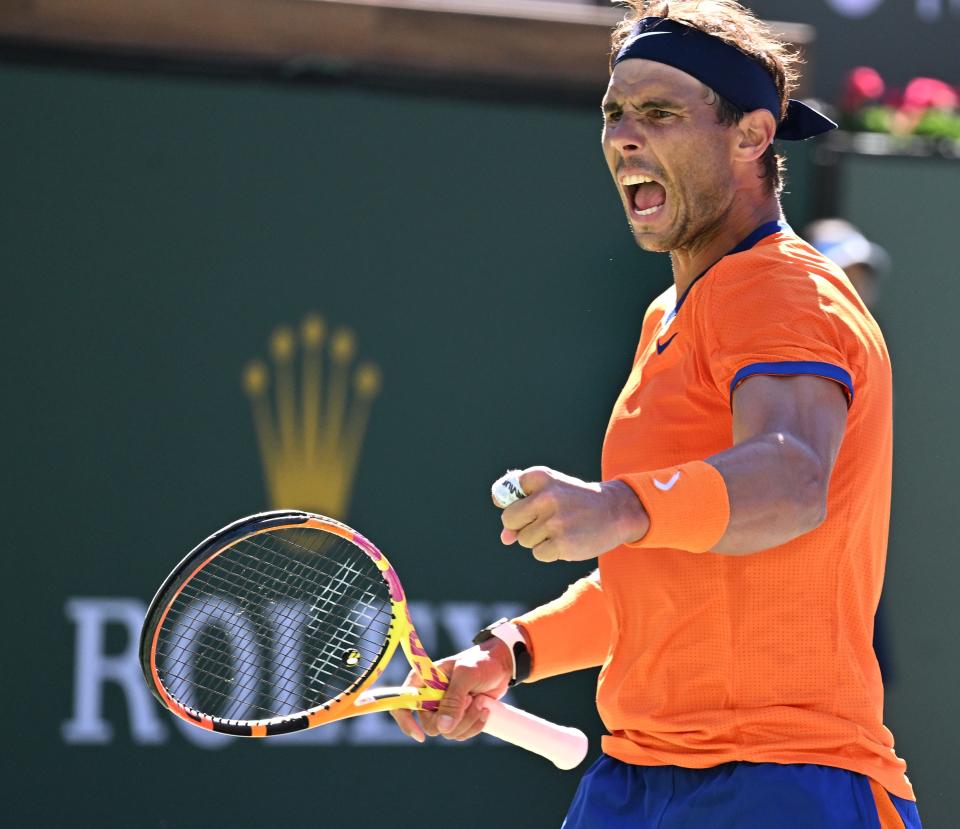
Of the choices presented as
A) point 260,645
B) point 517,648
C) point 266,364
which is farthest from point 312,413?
point 517,648

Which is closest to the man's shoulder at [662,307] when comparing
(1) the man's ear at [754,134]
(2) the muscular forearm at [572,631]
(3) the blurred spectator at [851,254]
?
(1) the man's ear at [754,134]

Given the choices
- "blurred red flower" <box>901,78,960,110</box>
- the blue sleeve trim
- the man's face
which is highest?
"blurred red flower" <box>901,78,960,110</box>

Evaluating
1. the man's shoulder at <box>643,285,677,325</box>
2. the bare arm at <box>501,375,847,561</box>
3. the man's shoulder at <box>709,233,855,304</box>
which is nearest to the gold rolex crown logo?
the man's shoulder at <box>643,285,677,325</box>

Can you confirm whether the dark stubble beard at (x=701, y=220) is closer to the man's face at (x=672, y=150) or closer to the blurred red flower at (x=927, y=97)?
the man's face at (x=672, y=150)

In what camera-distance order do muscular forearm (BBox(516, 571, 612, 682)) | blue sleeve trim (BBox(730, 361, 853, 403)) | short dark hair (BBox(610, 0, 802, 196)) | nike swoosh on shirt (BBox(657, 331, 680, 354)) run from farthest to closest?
muscular forearm (BBox(516, 571, 612, 682)) → short dark hair (BBox(610, 0, 802, 196)) → nike swoosh on shirt (BBox(657, 331, 680, 354)) → blue sleeve trim (BBox(730, 361, 853, 403))

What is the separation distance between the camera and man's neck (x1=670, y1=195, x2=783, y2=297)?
2340 mm

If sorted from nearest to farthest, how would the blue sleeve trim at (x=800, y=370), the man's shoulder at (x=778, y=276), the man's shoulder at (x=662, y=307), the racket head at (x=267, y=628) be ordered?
the blue sleeve trim at (x=800, y=370) → the man's shoulder at (x=778, y=276) → the man's shoulder at (x=662, y=307) → the racket head at (x=267, y=628)

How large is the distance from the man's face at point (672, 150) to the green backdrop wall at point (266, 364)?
101 inches

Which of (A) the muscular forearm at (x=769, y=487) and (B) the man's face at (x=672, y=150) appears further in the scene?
(B) the man's face at (x=672, y=150)

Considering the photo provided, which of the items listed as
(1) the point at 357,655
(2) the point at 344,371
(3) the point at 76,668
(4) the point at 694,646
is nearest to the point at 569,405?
(2) the point at 344,371

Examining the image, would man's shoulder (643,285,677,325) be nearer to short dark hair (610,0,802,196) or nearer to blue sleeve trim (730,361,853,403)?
short dark hair (610,0,802,196)

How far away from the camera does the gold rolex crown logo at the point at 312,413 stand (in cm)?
475

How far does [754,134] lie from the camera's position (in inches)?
93.2

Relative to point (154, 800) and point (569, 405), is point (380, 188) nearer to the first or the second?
point (569, 405)
